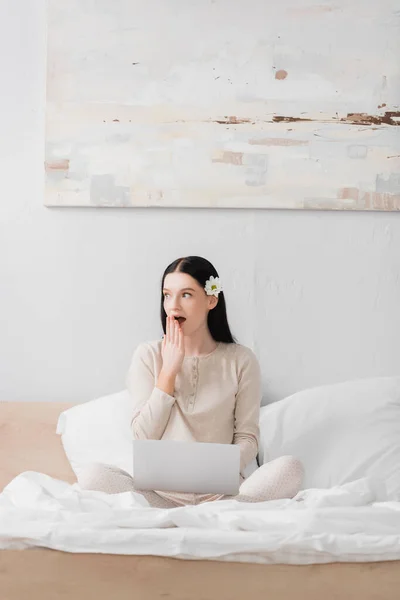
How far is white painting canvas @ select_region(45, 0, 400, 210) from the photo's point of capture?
2467mm

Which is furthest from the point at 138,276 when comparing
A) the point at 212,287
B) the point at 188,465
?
the point at 188,465

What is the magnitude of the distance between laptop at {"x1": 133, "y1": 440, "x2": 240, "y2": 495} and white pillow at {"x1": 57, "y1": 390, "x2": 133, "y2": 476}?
0.42 meters

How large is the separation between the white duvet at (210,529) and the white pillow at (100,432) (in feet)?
2.01

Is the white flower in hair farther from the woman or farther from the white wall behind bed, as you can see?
the white wall behind bed

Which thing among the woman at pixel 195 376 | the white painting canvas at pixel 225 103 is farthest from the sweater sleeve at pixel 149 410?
the white painting canvas at pixel 225 103

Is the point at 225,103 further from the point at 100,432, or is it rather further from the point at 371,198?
the point at 100,432

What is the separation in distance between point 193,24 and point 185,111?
0.86 ft

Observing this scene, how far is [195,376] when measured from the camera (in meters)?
2.00

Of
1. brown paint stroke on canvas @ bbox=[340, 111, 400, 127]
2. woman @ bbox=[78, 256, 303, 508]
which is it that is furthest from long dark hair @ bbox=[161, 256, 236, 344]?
brown paint stroke on canvas @ bbox=[340, 111, 400, 127]

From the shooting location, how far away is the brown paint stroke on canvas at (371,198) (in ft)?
8.11

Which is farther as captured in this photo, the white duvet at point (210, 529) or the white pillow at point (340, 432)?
the white pillow at point (340, 432)

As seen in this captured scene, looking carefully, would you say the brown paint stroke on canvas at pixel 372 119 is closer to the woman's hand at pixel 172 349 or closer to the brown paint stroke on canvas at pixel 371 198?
the brown paint stroke on canvas at pixel 371 198

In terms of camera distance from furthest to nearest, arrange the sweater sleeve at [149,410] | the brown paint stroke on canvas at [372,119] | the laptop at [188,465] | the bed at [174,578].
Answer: the brown paint stroke on canvas at [372,119] < the sweater sleeve at [149,410] < the laptop at [188,465] < the bed at [174,578]

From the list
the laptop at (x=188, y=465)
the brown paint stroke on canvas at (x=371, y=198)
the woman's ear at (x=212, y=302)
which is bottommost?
the laptop at (x=188, y=465)
